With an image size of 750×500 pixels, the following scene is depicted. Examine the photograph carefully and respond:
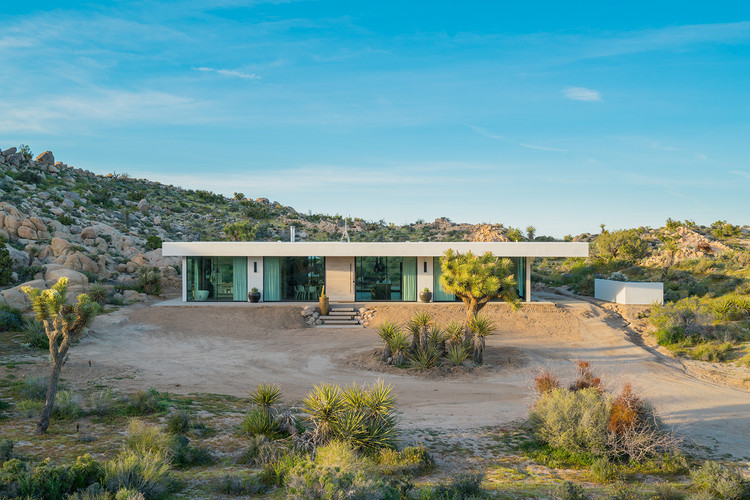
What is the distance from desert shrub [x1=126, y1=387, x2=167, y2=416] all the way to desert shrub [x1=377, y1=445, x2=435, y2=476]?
4.65m

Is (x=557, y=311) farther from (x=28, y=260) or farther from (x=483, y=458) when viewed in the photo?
(x=28, y=260)

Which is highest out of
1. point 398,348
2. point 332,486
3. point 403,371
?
point 332,486

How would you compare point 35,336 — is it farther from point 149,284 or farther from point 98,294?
point 149,284

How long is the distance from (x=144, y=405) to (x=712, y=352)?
1714 centimetres

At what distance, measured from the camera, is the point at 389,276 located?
24.0 metres

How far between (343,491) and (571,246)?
2091 cm

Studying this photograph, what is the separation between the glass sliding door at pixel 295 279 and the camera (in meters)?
23.8

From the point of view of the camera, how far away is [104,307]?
21.1 metres

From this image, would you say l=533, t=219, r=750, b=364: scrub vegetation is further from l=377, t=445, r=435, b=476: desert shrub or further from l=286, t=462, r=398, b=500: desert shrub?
l=286, t=462, r=398, b=500: desert shrub

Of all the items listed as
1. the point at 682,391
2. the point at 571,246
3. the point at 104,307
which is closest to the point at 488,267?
the point at 682,391

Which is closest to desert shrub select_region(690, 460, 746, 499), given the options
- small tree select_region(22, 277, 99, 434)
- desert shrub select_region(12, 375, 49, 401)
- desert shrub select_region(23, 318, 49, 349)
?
small tree select_region(22, 277, 99, 434)

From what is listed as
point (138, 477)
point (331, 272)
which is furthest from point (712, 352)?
point (138, 477)

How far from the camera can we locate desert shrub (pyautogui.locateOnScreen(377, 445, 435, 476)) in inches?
273

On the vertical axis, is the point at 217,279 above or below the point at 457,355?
above
